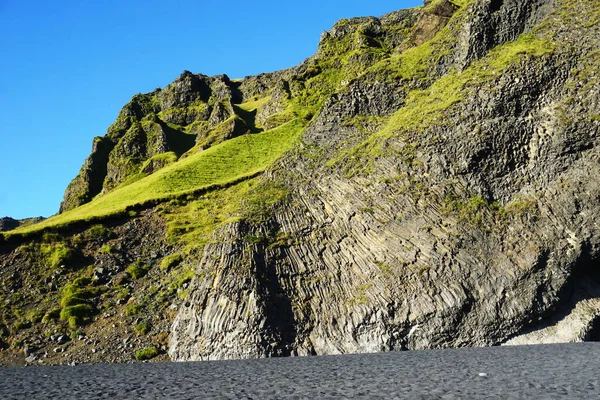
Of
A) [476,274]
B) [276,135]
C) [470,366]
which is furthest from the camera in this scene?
[276,135]

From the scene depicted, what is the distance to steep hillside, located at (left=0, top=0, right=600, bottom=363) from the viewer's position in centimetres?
3056

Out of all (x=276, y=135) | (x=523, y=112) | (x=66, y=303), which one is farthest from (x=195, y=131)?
(x=523, y=112)

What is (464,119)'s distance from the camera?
3825 centimetres

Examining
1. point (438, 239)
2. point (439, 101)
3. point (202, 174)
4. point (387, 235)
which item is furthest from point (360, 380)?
point (202, 174)

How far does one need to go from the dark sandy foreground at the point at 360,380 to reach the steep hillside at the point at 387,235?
25.5 feet

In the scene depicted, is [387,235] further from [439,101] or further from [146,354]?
[146,354]

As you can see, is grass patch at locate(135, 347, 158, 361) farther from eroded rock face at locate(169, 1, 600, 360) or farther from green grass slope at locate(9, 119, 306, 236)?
green grass slope at locate(9, 119, 306, 236)

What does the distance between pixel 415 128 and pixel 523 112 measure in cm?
838

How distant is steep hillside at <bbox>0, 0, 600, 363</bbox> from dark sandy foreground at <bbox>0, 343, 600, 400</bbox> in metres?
7.76

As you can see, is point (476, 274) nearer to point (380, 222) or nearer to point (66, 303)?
point (380, 222)

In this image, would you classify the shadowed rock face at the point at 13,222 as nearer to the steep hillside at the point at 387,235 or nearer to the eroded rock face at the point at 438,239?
the steep hillside at the point at 387,235

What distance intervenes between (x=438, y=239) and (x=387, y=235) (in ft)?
12.0

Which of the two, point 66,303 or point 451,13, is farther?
point 451,13

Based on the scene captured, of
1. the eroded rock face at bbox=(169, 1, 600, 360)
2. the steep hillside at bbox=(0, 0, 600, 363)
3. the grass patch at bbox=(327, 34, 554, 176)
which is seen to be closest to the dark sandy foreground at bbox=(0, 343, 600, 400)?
the eroded rock face at bbox=(169, 1, 600, 360)
